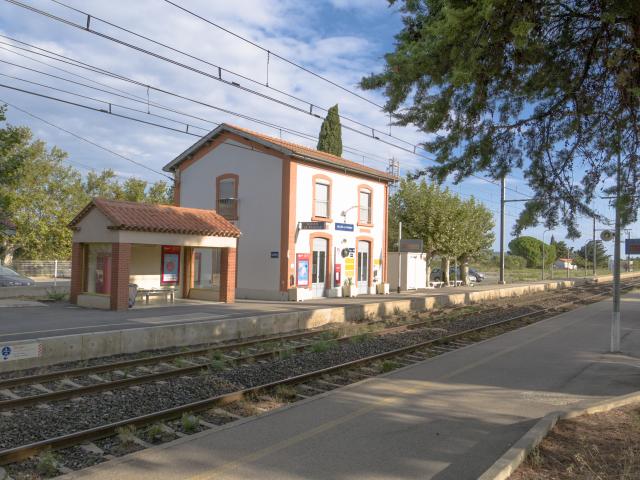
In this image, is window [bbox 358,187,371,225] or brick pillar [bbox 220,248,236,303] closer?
brick pillar [bbox 220,248,236,303]

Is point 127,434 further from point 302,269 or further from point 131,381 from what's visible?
point 302,269

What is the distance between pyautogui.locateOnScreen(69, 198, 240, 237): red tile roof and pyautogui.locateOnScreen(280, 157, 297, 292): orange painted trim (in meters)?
2.56

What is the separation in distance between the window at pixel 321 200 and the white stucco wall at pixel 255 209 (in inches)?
88.4

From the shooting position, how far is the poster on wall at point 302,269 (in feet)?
77.3

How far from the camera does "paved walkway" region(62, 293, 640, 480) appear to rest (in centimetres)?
504

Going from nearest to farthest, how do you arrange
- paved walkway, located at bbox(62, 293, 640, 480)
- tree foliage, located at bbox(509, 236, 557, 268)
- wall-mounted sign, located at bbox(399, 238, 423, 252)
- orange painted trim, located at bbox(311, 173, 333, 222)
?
paved walkway, located at bbox(62, 293, 640, 480) → orange painted trim, located at bbox(311, 173, 333, 222) → wall-mounted sign, located at bbox(399, 238, 423, 252) → tree foliage, located at bbox(509, 236, 557, 268)

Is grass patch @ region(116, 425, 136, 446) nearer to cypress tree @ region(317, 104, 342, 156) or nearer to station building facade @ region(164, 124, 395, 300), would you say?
station building facade @ region(164, 124, 395, 300)

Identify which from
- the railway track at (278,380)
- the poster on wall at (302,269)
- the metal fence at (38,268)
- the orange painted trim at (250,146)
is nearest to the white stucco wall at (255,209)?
the orange painted trim at (250,146)

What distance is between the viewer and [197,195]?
87.9 feet

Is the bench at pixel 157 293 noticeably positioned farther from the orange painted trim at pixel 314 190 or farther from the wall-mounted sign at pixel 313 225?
the orange painted trim at pixel 314 190

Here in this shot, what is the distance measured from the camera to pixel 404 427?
6355mm

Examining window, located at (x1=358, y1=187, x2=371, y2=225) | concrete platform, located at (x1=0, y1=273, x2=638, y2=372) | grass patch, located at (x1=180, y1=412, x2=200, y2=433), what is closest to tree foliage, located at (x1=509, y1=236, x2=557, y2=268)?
window, located at (x1=358, y1=187, x2=371, y2=225)

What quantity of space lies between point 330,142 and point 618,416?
110 feet

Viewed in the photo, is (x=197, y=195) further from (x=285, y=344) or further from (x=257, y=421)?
(x=257, y=421)
